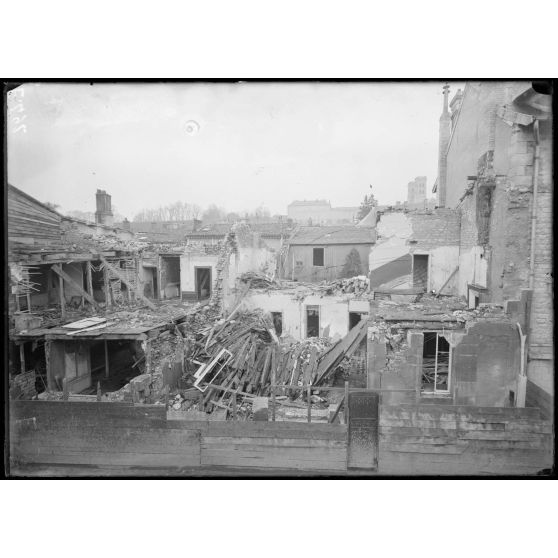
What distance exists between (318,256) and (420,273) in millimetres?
1598

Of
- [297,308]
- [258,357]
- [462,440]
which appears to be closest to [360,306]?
[297,308]

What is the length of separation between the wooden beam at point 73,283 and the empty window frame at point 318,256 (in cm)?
361

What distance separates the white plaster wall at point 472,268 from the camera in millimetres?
5684

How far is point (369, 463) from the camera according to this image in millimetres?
5703

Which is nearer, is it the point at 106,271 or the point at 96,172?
the point at 96,172

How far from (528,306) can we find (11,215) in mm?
7893

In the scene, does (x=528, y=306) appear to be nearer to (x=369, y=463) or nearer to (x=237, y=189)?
(x=369, y=463)

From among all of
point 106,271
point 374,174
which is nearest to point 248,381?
point 106,271

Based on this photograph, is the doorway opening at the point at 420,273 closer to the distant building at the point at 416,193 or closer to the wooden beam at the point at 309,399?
the distant building at the point at 416,193

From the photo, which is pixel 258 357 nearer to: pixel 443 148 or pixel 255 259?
pixel 255 259

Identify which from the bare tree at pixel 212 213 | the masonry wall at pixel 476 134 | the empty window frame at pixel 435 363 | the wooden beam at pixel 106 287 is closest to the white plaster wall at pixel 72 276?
the wooden beam at pixel 106 287

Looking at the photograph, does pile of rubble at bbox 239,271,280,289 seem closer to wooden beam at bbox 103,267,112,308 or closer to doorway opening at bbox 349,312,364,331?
doorway opening at bbox 349,312,364,331

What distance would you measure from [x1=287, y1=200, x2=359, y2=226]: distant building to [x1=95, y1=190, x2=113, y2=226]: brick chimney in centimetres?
272

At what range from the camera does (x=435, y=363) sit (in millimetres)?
5770
